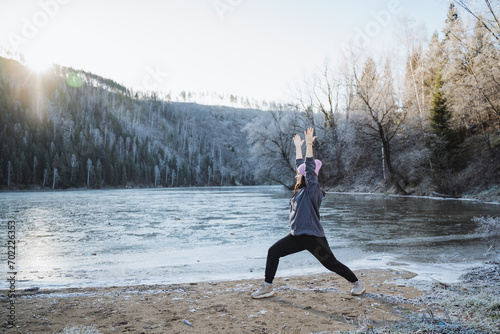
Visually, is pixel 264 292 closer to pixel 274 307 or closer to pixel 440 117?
pixel 274 307

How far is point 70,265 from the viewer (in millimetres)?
6680

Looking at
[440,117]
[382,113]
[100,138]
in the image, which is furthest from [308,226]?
[100,138]

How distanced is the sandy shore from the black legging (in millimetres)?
286

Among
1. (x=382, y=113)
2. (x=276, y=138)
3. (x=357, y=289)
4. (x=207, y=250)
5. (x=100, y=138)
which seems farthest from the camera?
(x=100, y=138)

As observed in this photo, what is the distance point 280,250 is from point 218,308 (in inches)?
42.2

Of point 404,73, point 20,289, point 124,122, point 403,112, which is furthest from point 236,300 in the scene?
point 124,122

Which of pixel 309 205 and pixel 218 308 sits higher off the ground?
pixel 309 205

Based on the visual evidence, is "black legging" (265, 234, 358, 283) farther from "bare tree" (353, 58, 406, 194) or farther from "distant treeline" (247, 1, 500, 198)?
"bare tree" (353, 58, 406, 194)

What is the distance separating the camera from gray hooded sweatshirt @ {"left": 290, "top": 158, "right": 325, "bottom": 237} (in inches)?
166

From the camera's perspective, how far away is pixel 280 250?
14.8 feet

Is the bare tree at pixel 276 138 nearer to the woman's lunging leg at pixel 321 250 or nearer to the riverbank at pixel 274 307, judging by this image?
the riverbank at pixel 274 307

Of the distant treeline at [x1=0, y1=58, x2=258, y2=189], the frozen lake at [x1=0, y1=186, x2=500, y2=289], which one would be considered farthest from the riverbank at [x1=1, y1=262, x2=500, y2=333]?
the distant treeline at [x1=0, y1=58, x2=258, y2=189]

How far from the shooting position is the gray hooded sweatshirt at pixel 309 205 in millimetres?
4227

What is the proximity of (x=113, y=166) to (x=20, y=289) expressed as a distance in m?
96.5
